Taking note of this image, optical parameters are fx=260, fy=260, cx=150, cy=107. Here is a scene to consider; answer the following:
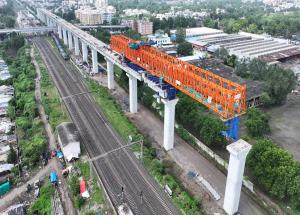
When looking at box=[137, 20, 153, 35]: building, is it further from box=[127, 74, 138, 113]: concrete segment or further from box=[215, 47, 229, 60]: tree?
box=[127, 74, 138, 113]: concrete segment

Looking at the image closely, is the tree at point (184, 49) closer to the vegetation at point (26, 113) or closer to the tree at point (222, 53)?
the tree at point (222, 53)

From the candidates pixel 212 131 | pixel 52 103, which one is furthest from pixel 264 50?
pixel 52 103

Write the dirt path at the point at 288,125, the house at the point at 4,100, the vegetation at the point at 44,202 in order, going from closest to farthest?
the vegetation at the point at 44,202 → the dirt path at the point at 288,125 → the house at the point at 4,100

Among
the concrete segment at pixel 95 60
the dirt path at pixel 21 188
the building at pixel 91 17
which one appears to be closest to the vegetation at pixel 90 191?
the dirt path at pixel 21 188

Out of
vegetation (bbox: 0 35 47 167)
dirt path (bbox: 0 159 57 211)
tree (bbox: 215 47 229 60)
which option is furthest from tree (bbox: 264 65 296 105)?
vegetation (bbox: 0 35 47 167)

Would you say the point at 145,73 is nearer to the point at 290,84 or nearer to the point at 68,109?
the point at 68,109

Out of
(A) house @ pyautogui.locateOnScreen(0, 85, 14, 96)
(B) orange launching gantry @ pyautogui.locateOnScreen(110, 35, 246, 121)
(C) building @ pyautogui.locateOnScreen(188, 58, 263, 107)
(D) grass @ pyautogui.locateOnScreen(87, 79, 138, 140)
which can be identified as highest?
(B) orange launching gantry @ pyautogui.locateOnScreen(110, 35, 246, 121)
